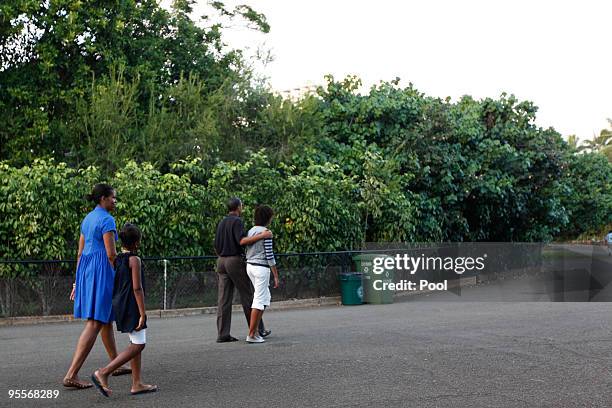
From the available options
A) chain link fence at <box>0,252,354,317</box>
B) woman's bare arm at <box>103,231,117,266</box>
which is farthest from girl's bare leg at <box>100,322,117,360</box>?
chain link fence at <box>0,252,354,317</box>

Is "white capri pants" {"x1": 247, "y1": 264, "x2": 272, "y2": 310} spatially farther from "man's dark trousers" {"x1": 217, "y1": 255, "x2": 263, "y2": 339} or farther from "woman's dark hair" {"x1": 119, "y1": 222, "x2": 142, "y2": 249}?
"woman's dark hair" {"x1": 119, "y1": 222, "x2": 142, "y2": 249}

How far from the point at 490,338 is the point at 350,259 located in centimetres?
895

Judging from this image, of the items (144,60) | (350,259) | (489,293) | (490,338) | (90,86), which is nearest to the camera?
(490,338)

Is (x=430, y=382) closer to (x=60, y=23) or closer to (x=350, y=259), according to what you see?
(x=350, y=259)

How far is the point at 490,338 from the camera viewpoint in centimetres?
1112

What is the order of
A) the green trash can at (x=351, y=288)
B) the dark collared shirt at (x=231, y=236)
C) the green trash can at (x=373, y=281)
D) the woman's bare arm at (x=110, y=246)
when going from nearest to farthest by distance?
the woman's bare arm at (x=110, y=246) < the dark collared shirt at (x=231, y=236) < the green trash can at (x=351, y=288) < the green trash can at (x=373, y=281)

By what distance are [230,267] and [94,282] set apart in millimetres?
3541

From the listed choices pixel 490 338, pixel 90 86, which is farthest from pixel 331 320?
pixel 90 86

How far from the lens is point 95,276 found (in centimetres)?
762

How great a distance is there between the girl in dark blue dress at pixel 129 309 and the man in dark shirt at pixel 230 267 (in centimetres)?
349

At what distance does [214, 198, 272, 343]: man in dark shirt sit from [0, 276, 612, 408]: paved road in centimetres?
40

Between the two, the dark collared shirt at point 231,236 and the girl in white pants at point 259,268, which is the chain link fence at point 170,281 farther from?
the girl in white pants at point 259,268

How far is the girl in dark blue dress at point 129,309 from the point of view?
289 inches

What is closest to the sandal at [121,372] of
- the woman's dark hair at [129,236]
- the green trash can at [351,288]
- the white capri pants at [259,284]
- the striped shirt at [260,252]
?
the woman's dark hair at [129,236]
